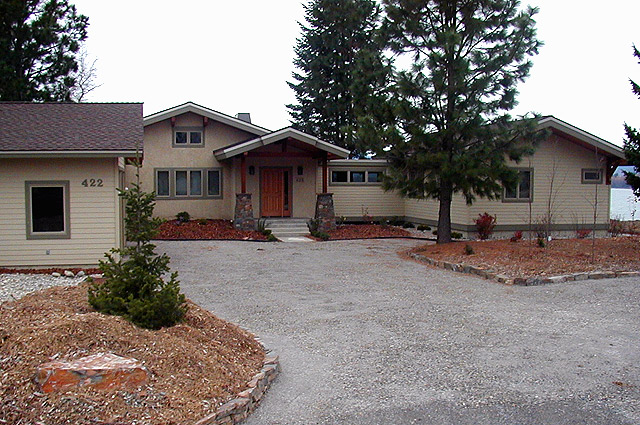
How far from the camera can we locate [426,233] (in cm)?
2170

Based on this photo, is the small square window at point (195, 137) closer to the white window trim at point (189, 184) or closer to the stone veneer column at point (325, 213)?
the white window trim at point (189, 184)

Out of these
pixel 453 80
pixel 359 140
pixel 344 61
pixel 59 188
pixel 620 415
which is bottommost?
pixel 620 415

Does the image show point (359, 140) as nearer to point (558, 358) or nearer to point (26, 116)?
point (26, 116)

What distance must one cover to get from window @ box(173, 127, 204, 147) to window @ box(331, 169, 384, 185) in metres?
5.68

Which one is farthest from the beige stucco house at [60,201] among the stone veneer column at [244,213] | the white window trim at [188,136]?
the white window trim at [188,136]

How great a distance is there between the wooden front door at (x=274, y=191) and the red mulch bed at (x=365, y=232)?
8.44ft

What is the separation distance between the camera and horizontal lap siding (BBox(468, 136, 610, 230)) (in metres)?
20.4

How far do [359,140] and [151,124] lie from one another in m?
9.87

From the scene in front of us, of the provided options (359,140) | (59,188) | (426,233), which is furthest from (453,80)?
(59,188)

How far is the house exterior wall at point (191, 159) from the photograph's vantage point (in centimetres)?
2194

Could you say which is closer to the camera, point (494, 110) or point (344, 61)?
point (494, 110)

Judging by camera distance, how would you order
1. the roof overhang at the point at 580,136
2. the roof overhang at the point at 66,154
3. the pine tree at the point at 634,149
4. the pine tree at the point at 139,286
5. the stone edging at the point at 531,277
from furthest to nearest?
the roof overhang at the point at 580,136
the pine tree at the point at 634,149
the roof overhang at the point at 66,154
the stone edging at the point at 531,277
the pine tree at the point at 139,286

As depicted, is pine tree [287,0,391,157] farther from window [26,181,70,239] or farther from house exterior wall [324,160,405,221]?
window [26,181,70,239]

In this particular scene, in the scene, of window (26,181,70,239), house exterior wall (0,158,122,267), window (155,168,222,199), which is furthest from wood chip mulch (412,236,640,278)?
window (155,168,222,199)
